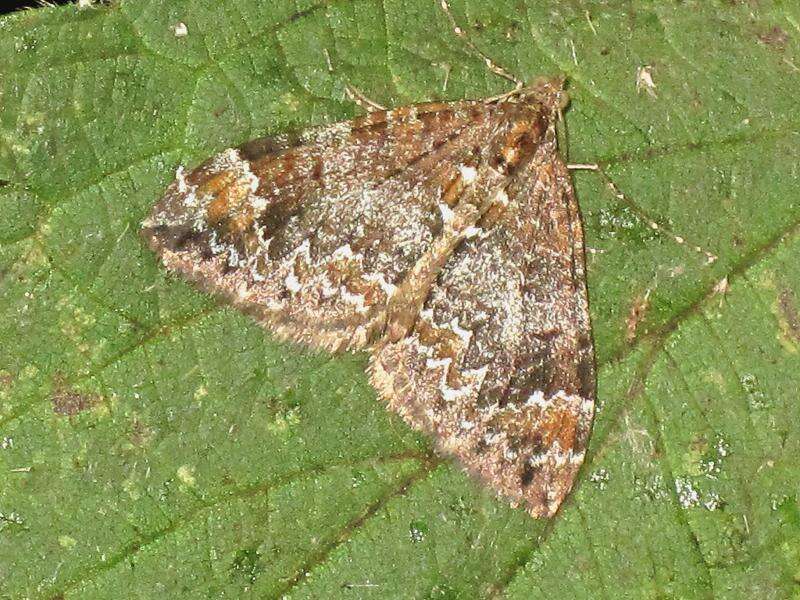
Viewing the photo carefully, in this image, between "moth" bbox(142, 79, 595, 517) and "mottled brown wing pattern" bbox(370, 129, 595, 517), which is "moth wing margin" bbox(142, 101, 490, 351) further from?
"mottled brown wing pattern" bbox(370, 129, 595, 517)

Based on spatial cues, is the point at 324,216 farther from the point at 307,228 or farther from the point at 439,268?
the point at 439,268

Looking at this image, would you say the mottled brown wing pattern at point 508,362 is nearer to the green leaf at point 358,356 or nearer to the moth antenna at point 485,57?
the green leaf at point 358,356

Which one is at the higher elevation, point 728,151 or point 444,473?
point 728,151

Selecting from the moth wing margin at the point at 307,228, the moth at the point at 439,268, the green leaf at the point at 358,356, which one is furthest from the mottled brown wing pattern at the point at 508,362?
the moth wing margin at the point at 307,228

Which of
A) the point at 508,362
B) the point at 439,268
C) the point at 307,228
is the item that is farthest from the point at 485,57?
the point at 508,362

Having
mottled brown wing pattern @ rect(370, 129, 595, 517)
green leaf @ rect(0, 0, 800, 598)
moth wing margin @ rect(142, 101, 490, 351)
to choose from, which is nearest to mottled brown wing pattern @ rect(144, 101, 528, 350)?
moth wing margin @ rect(142, 101, 490, 351)

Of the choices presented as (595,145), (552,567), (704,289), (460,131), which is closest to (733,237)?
(704,289)

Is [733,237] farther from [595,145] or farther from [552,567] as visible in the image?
[552,567]
